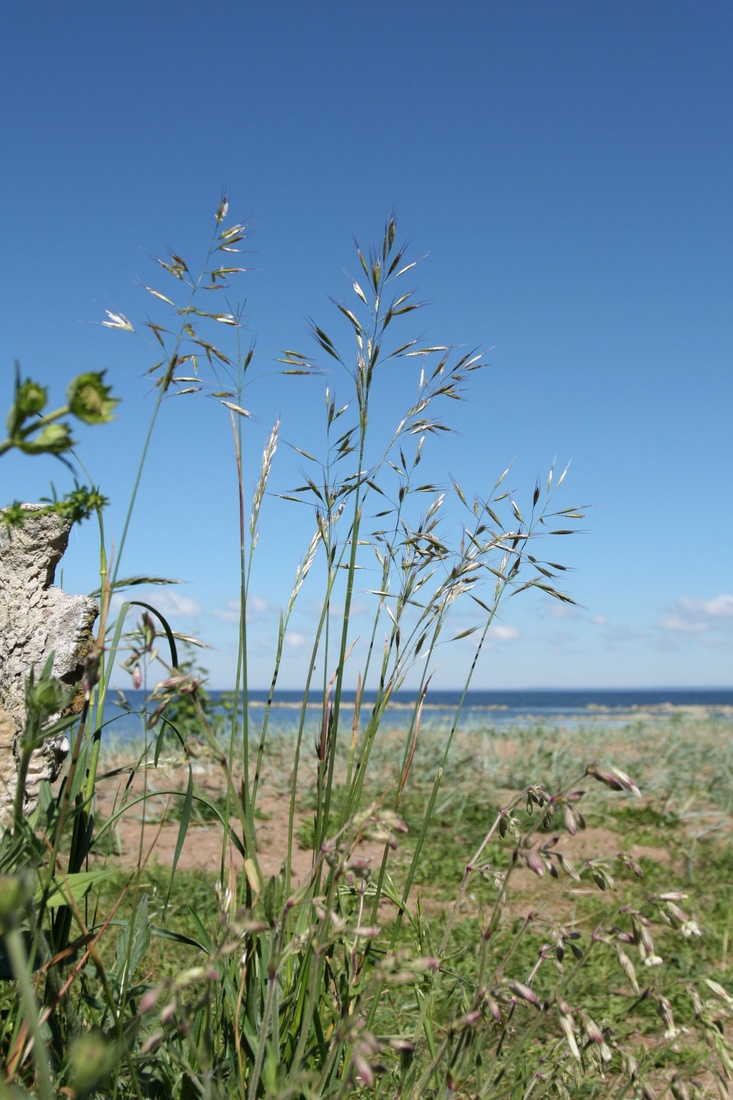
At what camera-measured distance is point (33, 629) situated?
2.25 metres

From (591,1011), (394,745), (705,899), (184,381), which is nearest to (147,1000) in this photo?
(184,381)

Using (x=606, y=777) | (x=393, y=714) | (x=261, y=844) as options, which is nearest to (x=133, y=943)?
(x=606, y=777)

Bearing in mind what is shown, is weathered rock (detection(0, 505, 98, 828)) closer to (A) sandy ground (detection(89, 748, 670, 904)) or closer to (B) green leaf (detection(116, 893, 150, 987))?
(B) green leaf (detection(116, 893, 150, 987))

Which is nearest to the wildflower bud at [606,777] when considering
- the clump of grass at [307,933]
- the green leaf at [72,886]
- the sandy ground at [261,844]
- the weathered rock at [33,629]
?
the clump of grass at [307,933]

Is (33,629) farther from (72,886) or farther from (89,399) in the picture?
(89,399)

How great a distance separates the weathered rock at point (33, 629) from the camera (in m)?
2.18

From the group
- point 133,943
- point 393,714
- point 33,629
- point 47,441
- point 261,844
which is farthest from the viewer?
point 393,714

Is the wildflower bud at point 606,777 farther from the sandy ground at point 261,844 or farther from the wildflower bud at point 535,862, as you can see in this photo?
the sandy ground at point 261,844

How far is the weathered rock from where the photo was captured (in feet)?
7.16

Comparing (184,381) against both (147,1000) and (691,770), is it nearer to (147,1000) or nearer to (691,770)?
(147,1000)

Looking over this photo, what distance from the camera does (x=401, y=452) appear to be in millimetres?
1949

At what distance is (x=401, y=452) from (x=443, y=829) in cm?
434

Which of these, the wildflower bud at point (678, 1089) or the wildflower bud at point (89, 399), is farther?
the wildflower bud at point (678, 1089)

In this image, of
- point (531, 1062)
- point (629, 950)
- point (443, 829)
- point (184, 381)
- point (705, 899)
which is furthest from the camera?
point (443, 829)
